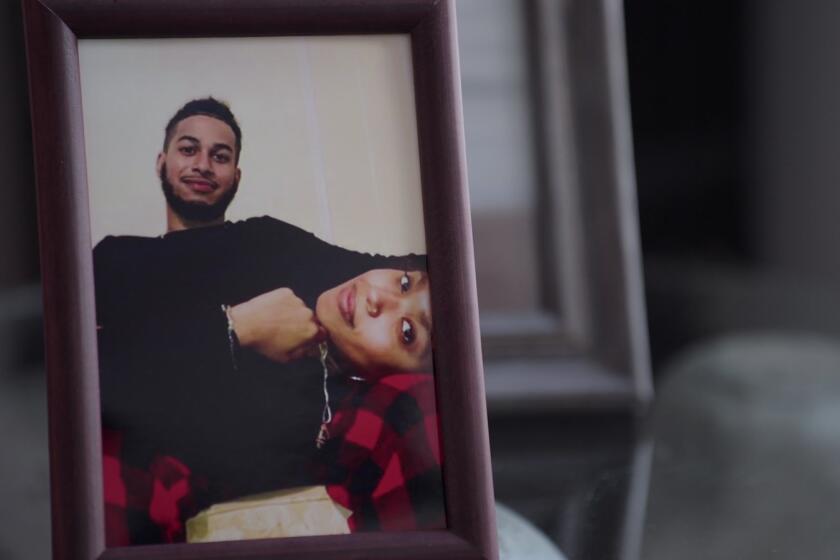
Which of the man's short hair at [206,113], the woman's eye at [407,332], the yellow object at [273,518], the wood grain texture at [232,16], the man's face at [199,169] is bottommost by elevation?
the yellow object at [273,518]

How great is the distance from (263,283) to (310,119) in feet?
0.23

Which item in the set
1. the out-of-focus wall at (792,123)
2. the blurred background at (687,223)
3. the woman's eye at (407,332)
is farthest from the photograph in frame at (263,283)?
the out-of-focus wall at (792,123)

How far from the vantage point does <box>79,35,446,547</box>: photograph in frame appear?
1.21 feet

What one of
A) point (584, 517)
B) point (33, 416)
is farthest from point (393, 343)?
point (33, 416)

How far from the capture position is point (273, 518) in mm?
368

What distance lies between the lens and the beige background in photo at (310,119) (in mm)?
376

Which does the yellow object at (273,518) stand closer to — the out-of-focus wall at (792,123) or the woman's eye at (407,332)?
the woman's eye at (407,332)

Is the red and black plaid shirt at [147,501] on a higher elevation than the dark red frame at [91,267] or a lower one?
lower

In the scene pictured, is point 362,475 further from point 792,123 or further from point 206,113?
point 792,123

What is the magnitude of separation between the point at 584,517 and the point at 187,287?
24 cm

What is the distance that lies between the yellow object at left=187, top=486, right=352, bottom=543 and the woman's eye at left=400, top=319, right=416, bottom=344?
69 millimetres

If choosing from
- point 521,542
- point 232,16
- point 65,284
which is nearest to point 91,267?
point 65,284

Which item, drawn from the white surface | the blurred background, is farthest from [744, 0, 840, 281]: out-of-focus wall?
the white surface

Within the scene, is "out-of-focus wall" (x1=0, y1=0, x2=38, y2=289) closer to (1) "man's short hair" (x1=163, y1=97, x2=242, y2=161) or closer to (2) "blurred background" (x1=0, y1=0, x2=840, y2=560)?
(2) "blurred background" (x1=0, y1=0, x2=840, y2=560)
